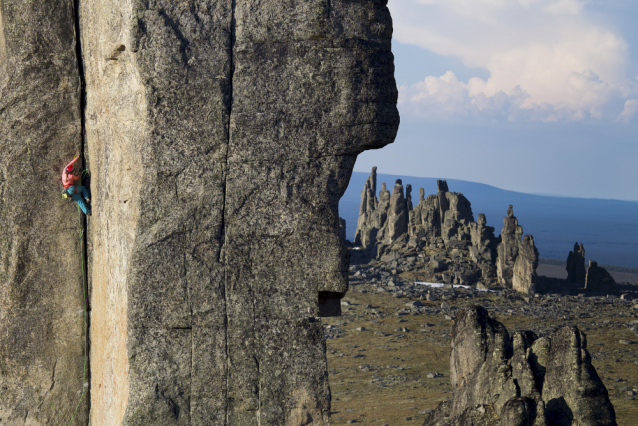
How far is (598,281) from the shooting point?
45.0m

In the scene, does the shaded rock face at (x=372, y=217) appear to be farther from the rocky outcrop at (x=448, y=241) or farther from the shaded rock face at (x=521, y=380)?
the shaded rock face at (x=521, y=380)

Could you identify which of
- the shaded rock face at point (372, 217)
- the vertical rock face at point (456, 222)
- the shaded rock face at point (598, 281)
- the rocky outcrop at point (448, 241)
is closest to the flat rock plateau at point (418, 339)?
the shaded rock face at point (598, 281)

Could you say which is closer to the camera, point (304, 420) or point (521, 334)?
point (304, 420)

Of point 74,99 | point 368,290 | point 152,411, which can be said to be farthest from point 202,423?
point 368,290

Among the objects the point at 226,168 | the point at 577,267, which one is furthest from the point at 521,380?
the point at 577,267

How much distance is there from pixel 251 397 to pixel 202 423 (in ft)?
1.74

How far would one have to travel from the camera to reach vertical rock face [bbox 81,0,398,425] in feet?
18.7

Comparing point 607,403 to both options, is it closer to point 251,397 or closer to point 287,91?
point 251,397

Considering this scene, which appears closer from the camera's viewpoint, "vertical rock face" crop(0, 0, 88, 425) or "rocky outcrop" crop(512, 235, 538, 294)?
"vertical rock face" crop(0, 0, 88, 425)

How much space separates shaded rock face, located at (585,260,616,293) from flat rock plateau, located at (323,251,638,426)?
7.15 ft

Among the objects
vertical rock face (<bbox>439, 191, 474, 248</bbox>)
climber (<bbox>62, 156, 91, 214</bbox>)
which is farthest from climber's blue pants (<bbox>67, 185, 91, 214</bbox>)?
vertical rock face (<bbox>439, 191, 474, 248</bbox>)

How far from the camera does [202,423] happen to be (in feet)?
19.2

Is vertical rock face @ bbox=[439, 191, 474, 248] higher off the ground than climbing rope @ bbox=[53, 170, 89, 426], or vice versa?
vertical rock face @ bbox=[439, 191, 474, 248]

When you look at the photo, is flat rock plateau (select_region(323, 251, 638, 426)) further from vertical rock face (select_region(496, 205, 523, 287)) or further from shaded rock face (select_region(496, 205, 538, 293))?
vertical rock face (select_region(496, 205, 523, 287))
